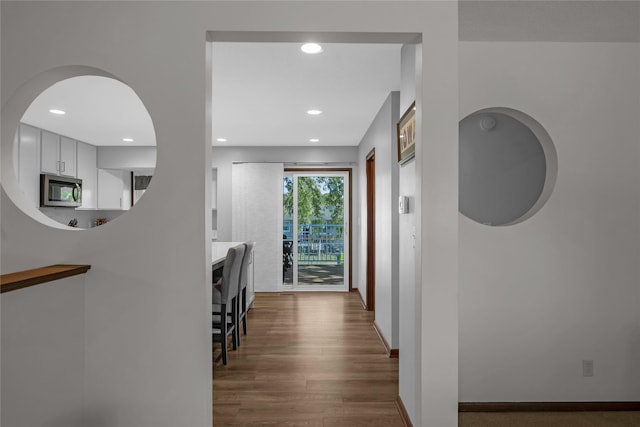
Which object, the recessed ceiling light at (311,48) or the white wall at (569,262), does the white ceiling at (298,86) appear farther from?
the white wall at (569,262)

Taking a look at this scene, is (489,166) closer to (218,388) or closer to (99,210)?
(218,388)

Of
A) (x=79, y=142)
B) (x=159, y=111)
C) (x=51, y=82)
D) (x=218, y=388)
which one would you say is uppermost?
(x=79, y=142)

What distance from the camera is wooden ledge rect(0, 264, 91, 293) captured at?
1471 mm

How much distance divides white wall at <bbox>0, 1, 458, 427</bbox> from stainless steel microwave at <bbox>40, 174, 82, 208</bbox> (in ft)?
13.5

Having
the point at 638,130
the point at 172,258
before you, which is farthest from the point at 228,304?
the point at 638,130

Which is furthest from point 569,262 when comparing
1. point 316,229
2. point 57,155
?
point 57,155

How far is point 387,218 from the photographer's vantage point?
3984mm

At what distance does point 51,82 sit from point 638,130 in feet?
11.1

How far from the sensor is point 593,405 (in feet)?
8.53

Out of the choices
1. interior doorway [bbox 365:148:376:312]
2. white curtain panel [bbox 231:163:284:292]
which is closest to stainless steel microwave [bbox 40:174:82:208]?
white curtain panel [bbox 231:163:284:292]

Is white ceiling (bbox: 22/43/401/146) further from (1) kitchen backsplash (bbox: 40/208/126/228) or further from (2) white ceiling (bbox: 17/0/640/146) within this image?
(1) kitchen backsplash (bbox: 40/208/126/228)

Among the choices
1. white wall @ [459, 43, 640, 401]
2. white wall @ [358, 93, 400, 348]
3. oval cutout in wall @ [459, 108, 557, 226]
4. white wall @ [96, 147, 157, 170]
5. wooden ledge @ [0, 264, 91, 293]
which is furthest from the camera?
white wall @ [96, 147, 157, 170]

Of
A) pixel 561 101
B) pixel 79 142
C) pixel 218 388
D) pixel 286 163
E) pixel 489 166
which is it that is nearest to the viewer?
pixel 561 101

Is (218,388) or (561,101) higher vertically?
(561,101)
